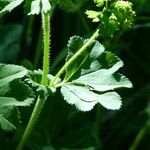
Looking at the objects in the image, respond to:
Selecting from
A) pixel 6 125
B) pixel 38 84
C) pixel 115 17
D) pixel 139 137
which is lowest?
pixel 139 137

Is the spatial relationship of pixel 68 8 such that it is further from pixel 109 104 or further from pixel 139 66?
pixel 139 66

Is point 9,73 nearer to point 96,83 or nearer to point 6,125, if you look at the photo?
point 6,125

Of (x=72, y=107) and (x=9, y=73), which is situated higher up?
(x=9, y=73)

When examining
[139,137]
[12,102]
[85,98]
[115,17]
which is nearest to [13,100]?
[12,102]

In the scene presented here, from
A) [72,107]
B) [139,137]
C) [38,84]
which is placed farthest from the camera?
[139,137]

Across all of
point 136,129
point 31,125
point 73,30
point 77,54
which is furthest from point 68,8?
point 136,129

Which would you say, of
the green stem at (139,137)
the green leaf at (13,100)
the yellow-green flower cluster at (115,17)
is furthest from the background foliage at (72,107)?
the yellow-green flower cluster at (115,17)

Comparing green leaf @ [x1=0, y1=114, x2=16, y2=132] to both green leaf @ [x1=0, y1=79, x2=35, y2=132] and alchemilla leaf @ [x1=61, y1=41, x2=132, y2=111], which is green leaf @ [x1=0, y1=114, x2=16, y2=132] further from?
alchemilla leaf @ [x1=61, y1=41, x2=132, y2=111]
